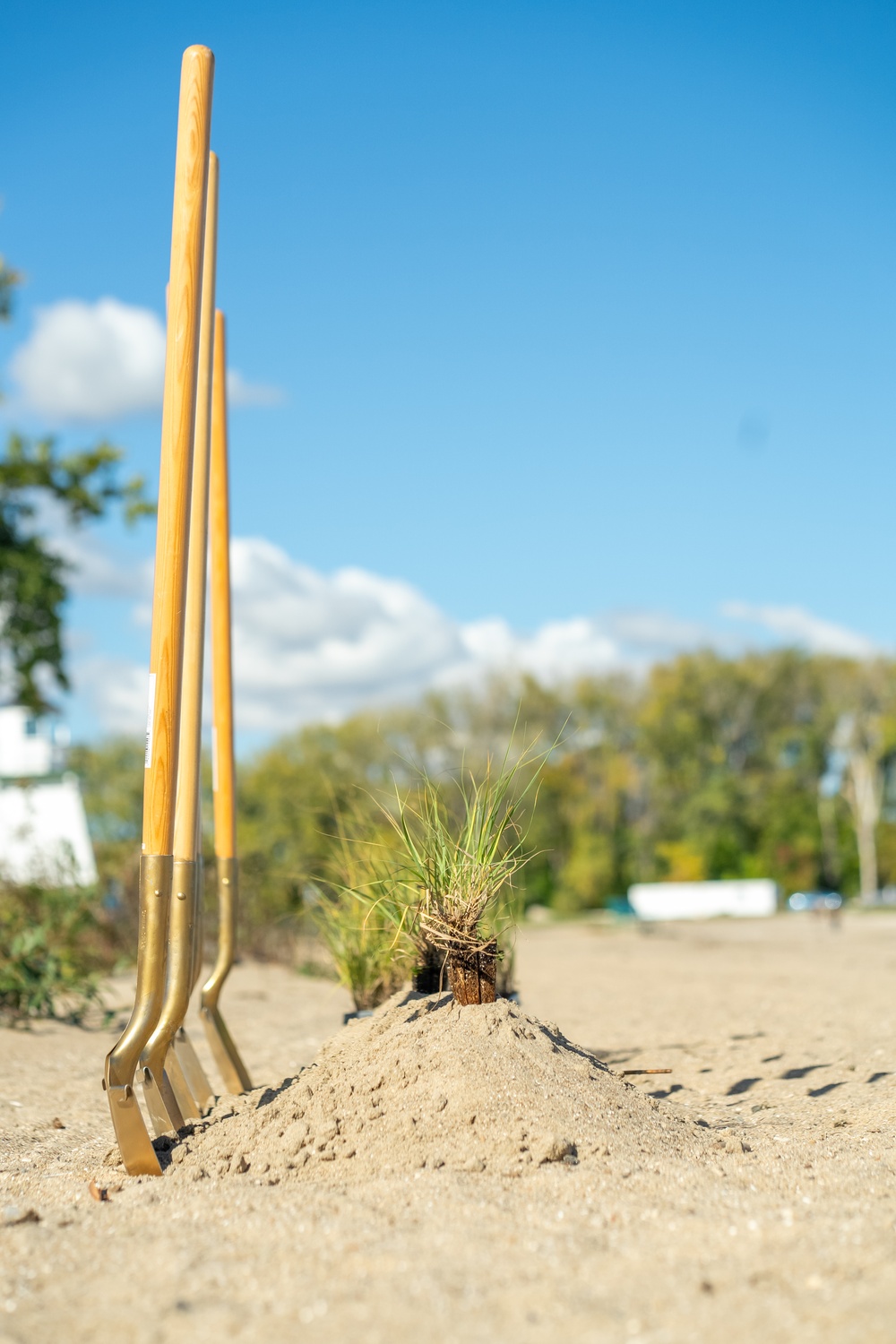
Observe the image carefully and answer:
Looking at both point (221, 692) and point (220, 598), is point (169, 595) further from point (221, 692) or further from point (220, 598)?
point (220, 598)

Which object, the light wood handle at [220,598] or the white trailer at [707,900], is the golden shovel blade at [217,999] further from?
the white trailer at [707,900]

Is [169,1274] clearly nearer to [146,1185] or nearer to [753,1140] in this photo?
[146,1185]

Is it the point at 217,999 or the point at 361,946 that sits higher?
the point at 361,946

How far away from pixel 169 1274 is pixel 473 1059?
1571mm

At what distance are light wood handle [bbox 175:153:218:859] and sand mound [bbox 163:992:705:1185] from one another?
1178 mm

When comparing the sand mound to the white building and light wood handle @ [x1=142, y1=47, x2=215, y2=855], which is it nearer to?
light wood handle @ [x1=142, y1=47, x2=215, y2=855]

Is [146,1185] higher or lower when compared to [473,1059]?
lower

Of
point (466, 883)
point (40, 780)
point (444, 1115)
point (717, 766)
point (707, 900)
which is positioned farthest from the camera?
point (717, 766)

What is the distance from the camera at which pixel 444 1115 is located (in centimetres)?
387

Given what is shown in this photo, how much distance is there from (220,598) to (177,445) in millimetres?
2194

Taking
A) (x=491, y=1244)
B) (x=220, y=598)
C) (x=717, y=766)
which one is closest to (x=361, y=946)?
(x=220, y=598)

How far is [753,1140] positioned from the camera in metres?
4.29

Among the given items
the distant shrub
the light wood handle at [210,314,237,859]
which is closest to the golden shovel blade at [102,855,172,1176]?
the light wood handle at [210,314,237,859]

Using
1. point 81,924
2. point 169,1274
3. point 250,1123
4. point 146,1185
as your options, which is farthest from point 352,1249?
point 81,924
